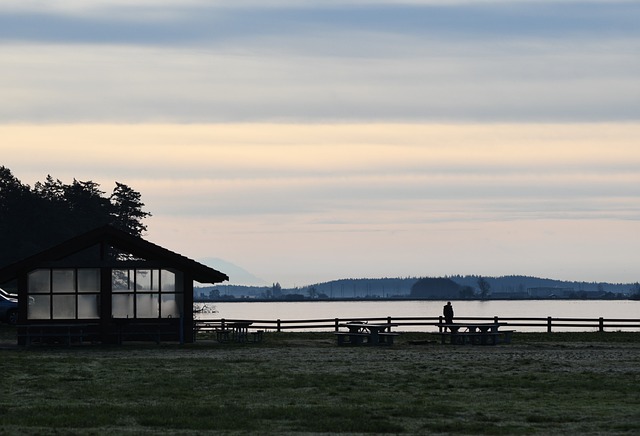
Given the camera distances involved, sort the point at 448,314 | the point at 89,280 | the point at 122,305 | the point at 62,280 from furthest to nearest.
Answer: the point at 448,314 → the point at 122,305 → the point at 89,280 → the point at 62,280

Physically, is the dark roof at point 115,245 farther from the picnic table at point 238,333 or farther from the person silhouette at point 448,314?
the person silhouette at point 448,314

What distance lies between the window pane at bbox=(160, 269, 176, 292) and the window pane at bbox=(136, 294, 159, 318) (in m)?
0.47

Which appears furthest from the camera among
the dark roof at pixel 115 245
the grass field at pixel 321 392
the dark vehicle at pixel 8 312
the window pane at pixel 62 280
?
the dark vehicle at pixel 8 312

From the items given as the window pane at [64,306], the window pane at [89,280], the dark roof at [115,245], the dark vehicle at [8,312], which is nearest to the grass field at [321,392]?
the window pane at [64,306]

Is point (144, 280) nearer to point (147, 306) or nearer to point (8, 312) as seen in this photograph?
point (147, 306)

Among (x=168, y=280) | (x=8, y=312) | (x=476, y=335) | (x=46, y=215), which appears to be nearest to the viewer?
(x=476, y=335)

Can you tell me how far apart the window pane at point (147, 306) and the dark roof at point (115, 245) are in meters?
1.33

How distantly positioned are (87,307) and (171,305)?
299cm

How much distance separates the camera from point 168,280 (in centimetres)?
4509

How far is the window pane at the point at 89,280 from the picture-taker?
1738 inches

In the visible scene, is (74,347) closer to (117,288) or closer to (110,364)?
(117,288)

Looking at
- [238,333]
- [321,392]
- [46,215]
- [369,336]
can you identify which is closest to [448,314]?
[369,336]

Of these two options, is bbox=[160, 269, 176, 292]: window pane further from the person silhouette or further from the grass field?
the person silhouette

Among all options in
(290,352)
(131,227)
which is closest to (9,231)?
(131,227)
